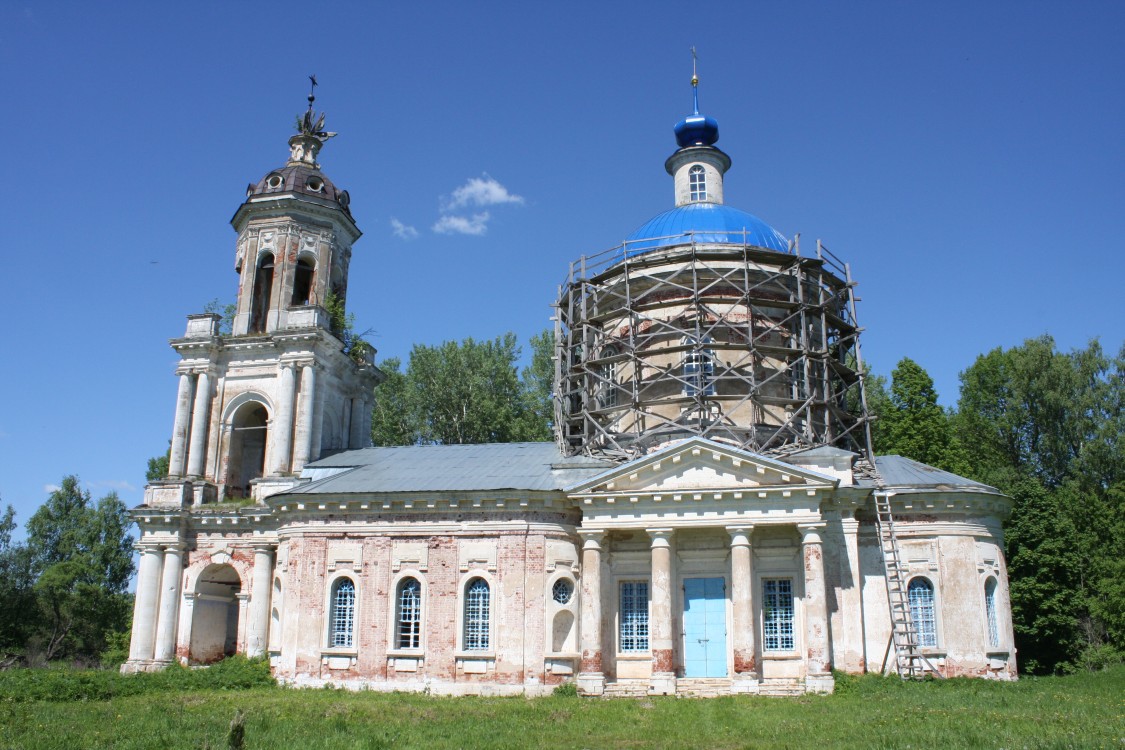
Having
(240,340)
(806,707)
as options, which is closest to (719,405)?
(806,707)

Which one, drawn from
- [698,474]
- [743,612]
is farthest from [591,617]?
[698,474]

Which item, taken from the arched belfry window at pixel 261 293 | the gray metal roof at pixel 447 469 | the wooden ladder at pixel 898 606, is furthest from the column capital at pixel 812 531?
the arched belfry window at pixel 261 293

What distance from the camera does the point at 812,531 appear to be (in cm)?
2056

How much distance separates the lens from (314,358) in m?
28.6

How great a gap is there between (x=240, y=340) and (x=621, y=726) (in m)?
20.0

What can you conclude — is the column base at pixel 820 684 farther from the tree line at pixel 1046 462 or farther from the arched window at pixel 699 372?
the tree line at pixel 1046 462

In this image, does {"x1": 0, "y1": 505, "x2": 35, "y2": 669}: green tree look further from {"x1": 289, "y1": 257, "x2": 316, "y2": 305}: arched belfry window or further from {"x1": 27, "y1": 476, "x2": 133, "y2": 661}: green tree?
{"x1": 289, "y1": 257, "x2": 316, "y2": 305}: arched belfry window

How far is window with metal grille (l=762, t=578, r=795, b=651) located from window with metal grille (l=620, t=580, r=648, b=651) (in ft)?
9.55

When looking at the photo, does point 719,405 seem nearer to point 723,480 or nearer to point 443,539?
point 723,480

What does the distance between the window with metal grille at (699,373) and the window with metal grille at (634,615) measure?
538 centimetres

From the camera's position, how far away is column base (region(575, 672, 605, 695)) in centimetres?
2050

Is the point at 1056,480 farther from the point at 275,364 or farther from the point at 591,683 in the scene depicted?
the point at 275,364

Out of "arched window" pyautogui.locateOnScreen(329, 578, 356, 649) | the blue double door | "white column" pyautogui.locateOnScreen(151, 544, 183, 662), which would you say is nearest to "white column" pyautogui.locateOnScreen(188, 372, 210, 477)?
"white column" pyautogui.locateOnScreen(151, 544, 183, 662)

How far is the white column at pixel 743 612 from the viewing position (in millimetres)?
19781
